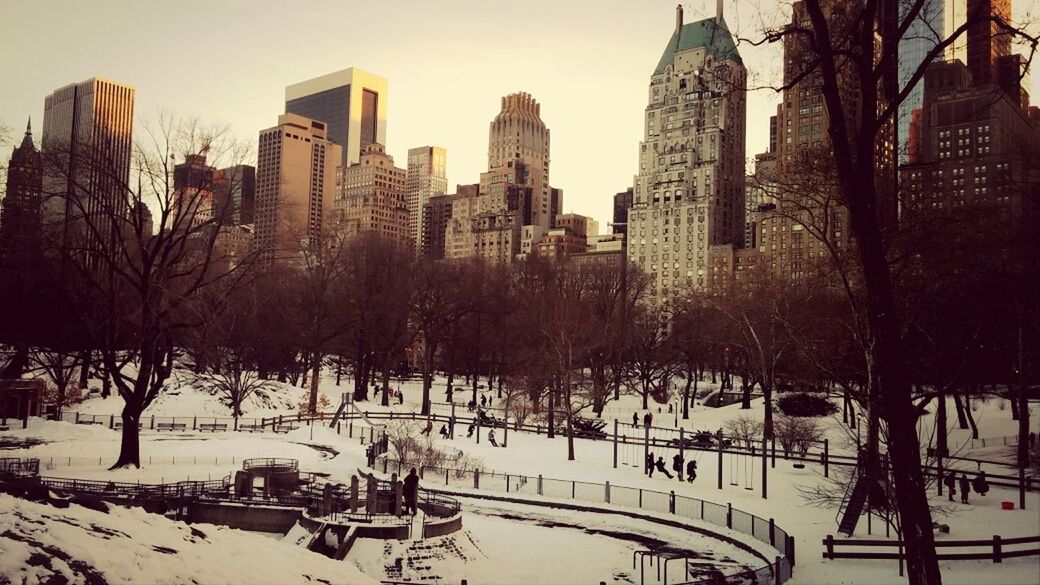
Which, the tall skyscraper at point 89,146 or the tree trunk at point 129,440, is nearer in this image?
the tall skyscraper at point 89,146

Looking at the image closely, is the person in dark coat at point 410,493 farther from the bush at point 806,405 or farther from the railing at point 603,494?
the bush at point 806,405

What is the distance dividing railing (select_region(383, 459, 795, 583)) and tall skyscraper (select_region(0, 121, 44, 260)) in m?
18.2

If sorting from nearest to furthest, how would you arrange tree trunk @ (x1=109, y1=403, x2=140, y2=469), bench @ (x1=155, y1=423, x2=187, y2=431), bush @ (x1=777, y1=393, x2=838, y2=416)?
tree trunk @ (x1=109, y1=403, x2=140, y2=469), bench @ (x1=155, y1=423, x2=187, y2=431), bush @ (x1=777, y1=393, x2=838, y2=416)

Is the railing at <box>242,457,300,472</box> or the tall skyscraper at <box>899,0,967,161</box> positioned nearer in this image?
the tall skyscraper at <box>899,0,967,161</box>

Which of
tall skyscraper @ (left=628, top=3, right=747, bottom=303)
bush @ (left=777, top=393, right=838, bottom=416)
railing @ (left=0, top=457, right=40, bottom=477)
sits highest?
tall skyscraper @ (left=628, top=3, right=747, bottom=303)

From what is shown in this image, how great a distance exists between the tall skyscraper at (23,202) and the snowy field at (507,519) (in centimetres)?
930

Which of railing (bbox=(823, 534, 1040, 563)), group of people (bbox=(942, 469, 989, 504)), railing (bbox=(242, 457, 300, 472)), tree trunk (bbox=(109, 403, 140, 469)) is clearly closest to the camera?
railing (bbox=(823, 534, 1040, 563))

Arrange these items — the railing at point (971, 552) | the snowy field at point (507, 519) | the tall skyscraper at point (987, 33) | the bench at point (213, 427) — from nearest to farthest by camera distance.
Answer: the tall skyscraper at point (987, 33), the snowy field at point (507, 519), the railing at point (971, 552), the bench at point (213, 427)

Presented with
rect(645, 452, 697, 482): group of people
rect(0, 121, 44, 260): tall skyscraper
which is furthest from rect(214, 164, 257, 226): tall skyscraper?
rect(645, 452, 697, 482): group of people

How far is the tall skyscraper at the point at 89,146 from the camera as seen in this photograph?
1156 inches

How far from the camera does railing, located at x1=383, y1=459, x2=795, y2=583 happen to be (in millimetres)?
25202

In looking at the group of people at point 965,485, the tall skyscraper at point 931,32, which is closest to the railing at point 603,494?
the group of people at point 965,485

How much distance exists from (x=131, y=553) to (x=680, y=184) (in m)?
186

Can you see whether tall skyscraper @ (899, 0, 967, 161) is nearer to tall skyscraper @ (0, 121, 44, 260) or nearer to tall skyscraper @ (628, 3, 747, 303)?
tall skyscraper @ (0, 121, 44, 260)
